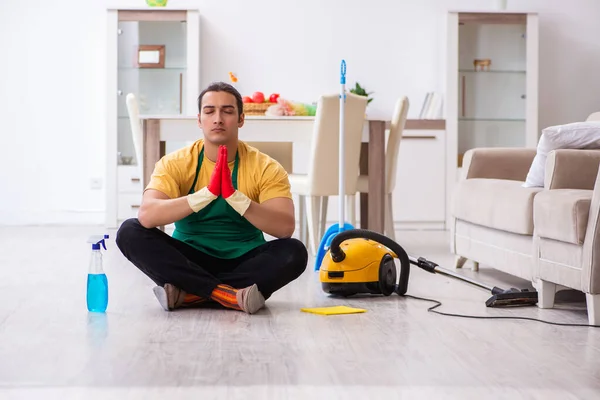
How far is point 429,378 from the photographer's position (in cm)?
197

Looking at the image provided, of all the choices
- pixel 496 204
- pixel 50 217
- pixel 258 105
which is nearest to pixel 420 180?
pixel 258 105

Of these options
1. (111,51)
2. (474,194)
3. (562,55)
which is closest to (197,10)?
(111,51)

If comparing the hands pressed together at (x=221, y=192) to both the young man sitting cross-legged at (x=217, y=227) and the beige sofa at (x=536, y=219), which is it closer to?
the young man sitting cross-legged at (x=217, y=227)

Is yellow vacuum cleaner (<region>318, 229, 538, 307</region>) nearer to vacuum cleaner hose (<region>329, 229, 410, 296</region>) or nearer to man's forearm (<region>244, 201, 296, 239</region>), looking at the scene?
vacuum cleaner hose (<region>329, 229, 410, 296</region>)

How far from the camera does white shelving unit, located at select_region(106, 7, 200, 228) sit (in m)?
6.49

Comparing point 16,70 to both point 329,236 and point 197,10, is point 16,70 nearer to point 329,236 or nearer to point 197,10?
point 197,10

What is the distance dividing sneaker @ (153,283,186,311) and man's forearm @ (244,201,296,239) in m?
0.34

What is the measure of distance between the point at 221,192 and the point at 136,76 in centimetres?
405

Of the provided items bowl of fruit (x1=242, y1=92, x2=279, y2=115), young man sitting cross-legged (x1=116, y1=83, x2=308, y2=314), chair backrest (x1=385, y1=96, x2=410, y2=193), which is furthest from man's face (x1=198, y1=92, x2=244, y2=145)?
chair backrest (x1=385, y1=96, x2=410, y2=193)

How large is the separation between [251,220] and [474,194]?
1356mm

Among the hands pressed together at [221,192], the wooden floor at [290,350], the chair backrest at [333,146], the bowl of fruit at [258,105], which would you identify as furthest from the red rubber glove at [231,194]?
the bowl of fruit at [258,105]

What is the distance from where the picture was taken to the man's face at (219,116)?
9.51ft

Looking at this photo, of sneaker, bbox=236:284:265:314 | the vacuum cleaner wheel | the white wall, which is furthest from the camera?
the white wall

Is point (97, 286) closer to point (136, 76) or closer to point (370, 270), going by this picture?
point (370, 270)
